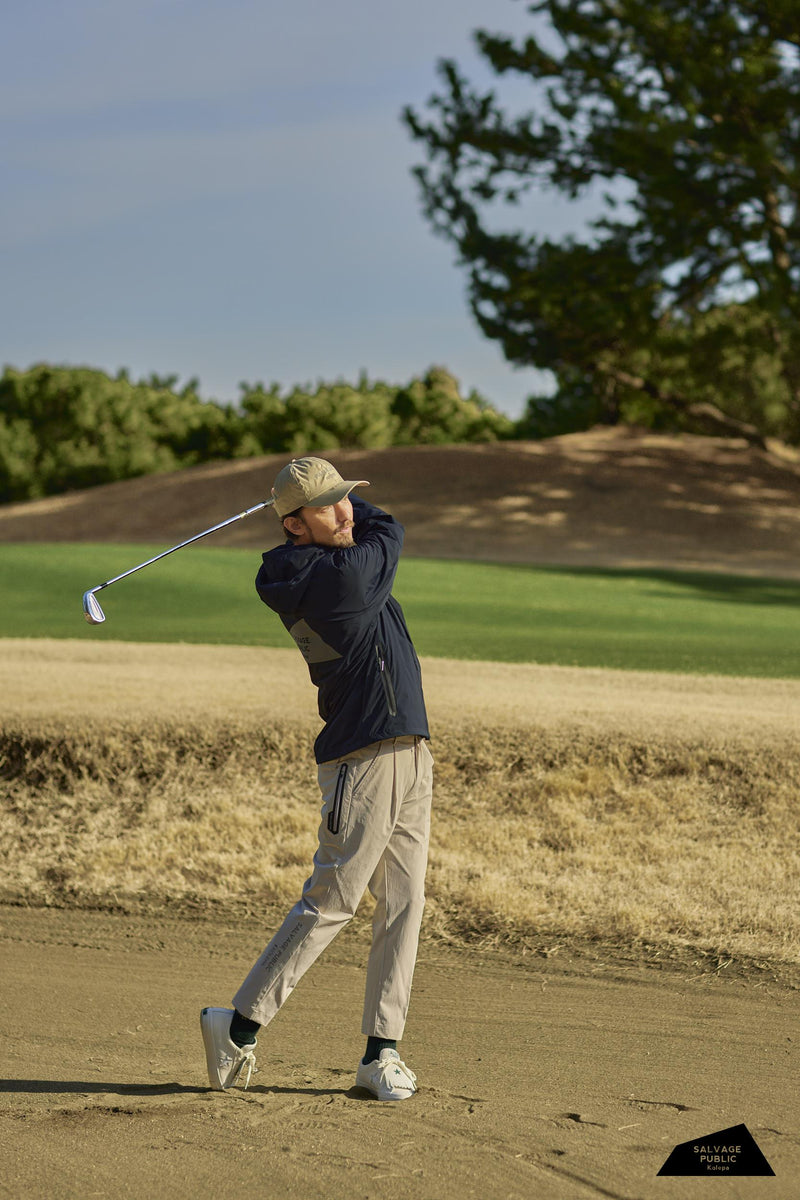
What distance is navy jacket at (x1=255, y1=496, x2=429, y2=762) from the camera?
3848 millimetres

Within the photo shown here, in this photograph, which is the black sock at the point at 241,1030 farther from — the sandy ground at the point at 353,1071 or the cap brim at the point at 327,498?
the cap brim at the point at 327,498

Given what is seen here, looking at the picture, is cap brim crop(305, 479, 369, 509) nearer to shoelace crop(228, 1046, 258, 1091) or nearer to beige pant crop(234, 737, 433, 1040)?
beige pant crop(234, 737, 433, 1040)

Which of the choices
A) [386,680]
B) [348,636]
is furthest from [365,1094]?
[348,636]

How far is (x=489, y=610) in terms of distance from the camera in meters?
17.4

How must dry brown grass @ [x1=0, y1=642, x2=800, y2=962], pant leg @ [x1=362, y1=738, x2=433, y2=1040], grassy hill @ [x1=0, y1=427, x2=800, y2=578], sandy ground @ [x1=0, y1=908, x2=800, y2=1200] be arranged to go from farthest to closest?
grassy hill @ [x1=0, y1=427, x2=800, y2=578]
dry brown grass @ [x1=0, y1=642, x2=800, y2=962]
pant leg @ [x1=362, y1=738, x2=433, y2=1040]
sandy ground @ [x1=0, y1=908, x2=800, y2=1200]

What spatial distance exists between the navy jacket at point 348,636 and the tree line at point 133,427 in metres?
48.7

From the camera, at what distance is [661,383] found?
36812 millimetres

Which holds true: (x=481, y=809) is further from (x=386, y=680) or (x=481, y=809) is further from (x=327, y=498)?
(x=327, y=498)

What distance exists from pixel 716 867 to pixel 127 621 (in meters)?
10.6

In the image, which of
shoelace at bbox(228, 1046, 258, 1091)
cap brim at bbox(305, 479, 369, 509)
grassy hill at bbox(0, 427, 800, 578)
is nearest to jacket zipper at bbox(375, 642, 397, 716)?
cap brim at bbox(305, 479, 369, 509)

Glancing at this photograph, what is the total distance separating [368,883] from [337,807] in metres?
0.33

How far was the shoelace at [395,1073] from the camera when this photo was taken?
388 cm

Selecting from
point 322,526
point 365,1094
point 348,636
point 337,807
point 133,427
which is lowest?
point 365,1094

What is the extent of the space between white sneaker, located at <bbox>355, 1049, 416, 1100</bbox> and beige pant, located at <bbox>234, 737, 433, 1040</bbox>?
0.26 ft
